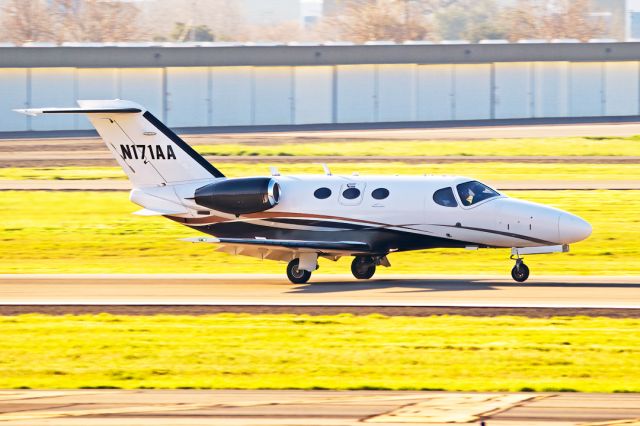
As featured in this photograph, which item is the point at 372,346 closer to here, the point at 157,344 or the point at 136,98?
the point at 157,344

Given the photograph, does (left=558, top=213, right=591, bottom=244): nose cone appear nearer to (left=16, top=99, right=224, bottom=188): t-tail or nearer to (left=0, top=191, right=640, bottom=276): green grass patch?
(left=0, top=191, right=640, bottom=276): green grass patch

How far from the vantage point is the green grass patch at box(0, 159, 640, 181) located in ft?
192

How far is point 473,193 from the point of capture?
30.8 meters

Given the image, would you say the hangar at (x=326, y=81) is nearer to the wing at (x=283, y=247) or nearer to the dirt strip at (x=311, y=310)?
the wing at (x=283, y=247)

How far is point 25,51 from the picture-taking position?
82.4m

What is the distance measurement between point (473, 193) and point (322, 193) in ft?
13.1

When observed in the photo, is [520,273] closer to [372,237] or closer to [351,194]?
[372,237]

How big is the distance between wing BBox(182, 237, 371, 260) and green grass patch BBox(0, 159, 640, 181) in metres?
27.2

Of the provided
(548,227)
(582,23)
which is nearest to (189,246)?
(548,227)

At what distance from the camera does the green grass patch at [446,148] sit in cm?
6973

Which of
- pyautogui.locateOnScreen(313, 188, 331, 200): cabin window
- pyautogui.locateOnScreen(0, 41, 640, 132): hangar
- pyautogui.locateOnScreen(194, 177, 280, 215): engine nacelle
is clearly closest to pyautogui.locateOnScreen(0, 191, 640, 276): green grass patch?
pyautogui.locateOnScreen(194, 177, 280, 215): engine nacelle

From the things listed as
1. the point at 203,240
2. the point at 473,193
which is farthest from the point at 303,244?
the point at 473,193

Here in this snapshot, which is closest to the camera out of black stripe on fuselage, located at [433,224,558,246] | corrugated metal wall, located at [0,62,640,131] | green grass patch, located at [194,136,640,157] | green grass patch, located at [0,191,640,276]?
black stripe on fuselage, located at [433,224,558,246]

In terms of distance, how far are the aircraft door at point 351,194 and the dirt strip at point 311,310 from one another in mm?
4944
